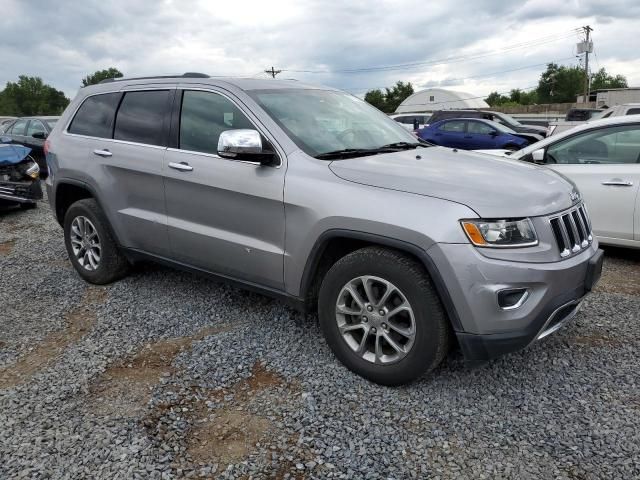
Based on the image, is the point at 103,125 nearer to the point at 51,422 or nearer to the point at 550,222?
the point at 51,422

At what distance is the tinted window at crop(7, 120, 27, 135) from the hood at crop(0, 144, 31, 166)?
15.9 ft

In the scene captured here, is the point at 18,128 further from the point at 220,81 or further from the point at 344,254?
the point at 344,254

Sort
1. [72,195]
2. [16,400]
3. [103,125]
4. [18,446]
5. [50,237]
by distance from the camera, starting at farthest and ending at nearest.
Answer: [50,237]
[72,195]
[103,125]
[16,400]
[18,446]

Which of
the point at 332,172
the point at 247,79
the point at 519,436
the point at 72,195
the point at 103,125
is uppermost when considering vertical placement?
the point at 247,79

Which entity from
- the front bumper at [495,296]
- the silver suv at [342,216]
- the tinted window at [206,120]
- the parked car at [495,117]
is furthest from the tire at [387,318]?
the parked car at [495,117]

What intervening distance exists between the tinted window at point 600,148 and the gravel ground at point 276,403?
Answer: 72.4 inches

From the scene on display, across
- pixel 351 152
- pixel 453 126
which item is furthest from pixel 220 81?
pixel 453 126

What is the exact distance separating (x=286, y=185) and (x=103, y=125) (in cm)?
221

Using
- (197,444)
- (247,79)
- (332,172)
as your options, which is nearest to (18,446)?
(197,444)

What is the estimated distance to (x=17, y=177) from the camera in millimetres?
8445

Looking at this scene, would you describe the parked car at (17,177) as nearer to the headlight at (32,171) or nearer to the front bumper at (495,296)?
the headlight at (32,171)

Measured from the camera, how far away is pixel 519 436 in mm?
2619

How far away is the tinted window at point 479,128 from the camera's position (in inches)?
631

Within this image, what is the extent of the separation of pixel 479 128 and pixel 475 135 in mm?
260
